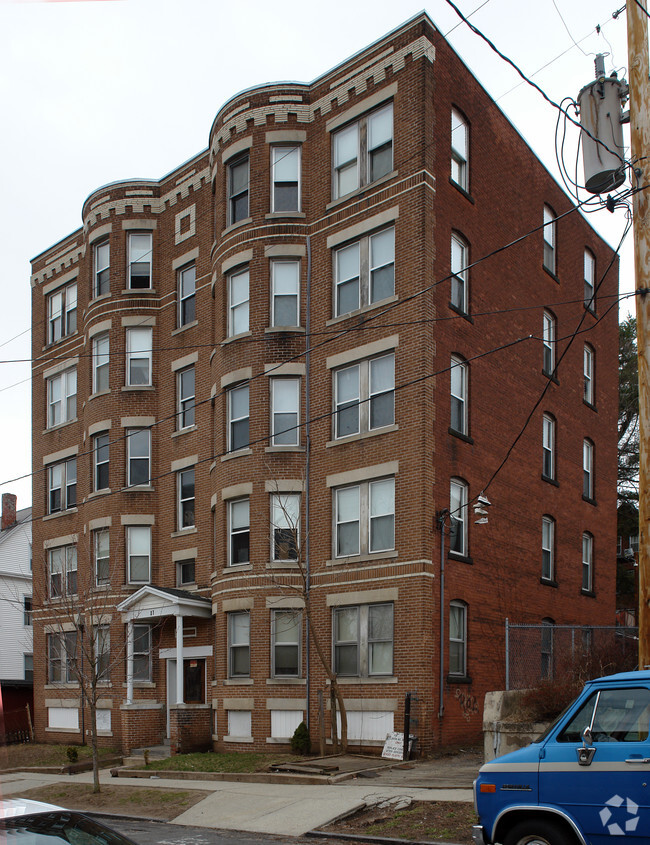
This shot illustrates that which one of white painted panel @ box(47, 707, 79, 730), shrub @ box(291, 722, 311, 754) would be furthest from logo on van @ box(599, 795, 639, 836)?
white painted panel @ box(47, 707, 79, 730)

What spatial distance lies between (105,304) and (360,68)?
11.9 m

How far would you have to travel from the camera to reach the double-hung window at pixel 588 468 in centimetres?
3192

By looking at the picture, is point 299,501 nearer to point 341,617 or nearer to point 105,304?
point 341,617

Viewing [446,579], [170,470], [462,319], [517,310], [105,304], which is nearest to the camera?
[446,579]

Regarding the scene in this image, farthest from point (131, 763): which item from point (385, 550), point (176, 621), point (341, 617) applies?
point (385, 550)

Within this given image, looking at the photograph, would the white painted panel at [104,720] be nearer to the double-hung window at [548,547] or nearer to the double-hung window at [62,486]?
the double-hung window at [62,486]

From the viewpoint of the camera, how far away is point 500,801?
9648 millimetres

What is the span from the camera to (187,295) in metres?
30.9

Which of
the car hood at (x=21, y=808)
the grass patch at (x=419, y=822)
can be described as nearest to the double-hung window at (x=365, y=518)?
the grass patch at (x=419, y=822)

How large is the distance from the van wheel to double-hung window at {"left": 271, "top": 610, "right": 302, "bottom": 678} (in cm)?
1501

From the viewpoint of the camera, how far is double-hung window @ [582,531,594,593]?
1237 inches

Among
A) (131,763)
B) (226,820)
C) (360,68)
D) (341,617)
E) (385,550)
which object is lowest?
(131,763)

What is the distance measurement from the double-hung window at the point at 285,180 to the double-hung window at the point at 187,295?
203 inches

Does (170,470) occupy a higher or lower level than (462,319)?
lower
